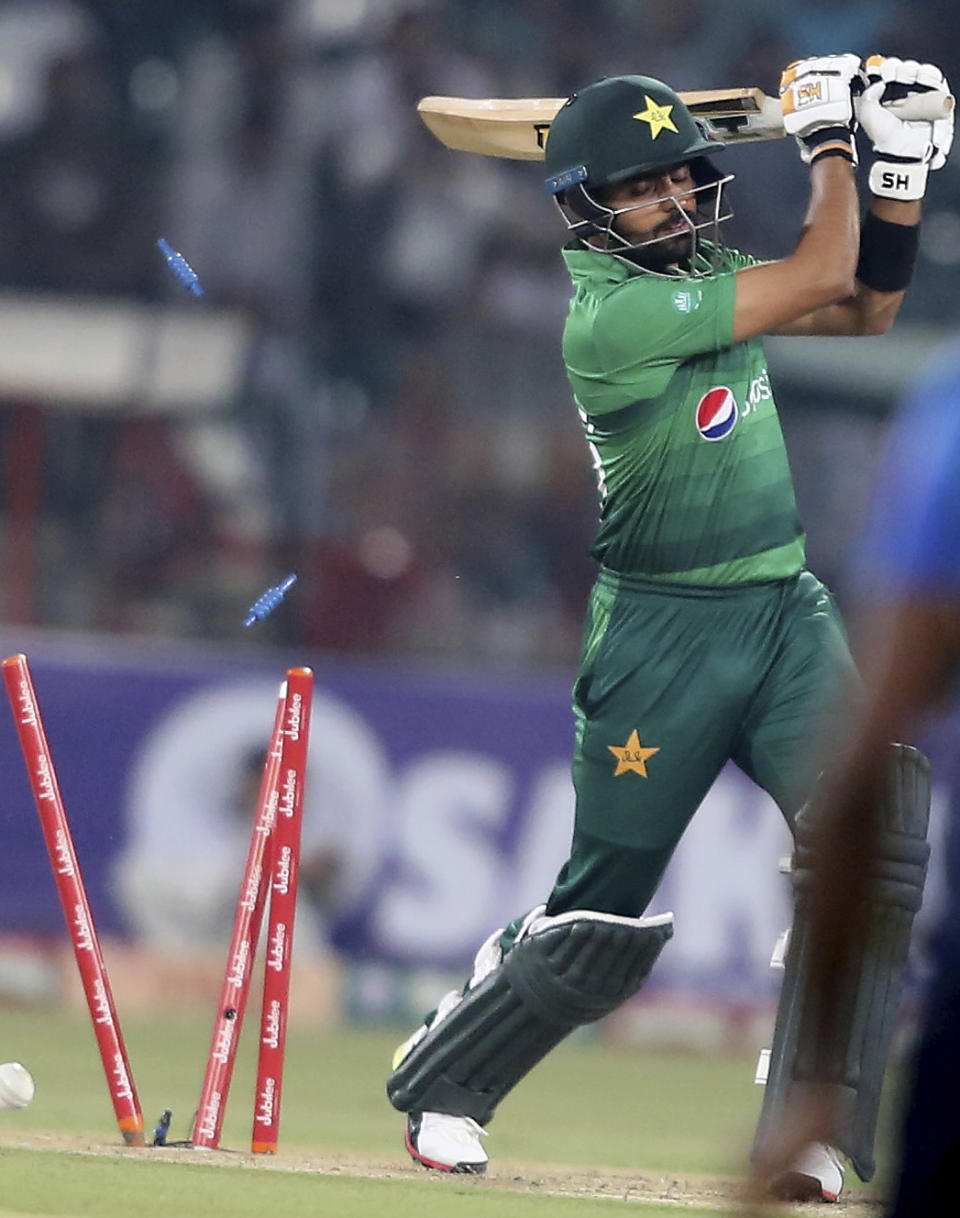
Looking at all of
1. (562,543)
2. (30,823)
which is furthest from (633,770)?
(562,543)

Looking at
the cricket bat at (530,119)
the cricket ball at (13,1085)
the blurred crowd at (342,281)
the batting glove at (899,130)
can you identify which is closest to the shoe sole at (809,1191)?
A: the cricket ball at (13,1085)

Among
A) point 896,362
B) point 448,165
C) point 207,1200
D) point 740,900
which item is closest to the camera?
point 207,1200

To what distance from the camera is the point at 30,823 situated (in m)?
8.93

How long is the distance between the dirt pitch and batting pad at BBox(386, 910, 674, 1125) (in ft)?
0.64

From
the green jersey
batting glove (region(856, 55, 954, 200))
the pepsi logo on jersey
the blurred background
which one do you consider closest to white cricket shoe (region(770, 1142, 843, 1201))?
the green jersey

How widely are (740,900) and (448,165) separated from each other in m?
Result: 4.12

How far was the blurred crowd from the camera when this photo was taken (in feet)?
32.4

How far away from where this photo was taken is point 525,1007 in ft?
16.4

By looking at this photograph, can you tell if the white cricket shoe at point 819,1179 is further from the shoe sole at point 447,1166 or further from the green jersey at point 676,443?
the green jersey at point 676,443

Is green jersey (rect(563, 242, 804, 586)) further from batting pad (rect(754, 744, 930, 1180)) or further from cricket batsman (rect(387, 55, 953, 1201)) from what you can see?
batting pad (rect(754, 744, 930, 1180))

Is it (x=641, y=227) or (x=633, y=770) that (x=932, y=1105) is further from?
(x=641, y=227)

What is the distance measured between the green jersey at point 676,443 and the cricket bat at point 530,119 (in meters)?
0.48

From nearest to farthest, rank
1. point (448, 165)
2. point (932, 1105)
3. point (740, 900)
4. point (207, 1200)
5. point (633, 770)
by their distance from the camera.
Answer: point (932, 1105)
point (207, 1200)
point (633, 770)
point (740, 900)
point (448, 165)

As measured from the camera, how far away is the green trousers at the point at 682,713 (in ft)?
15.8
